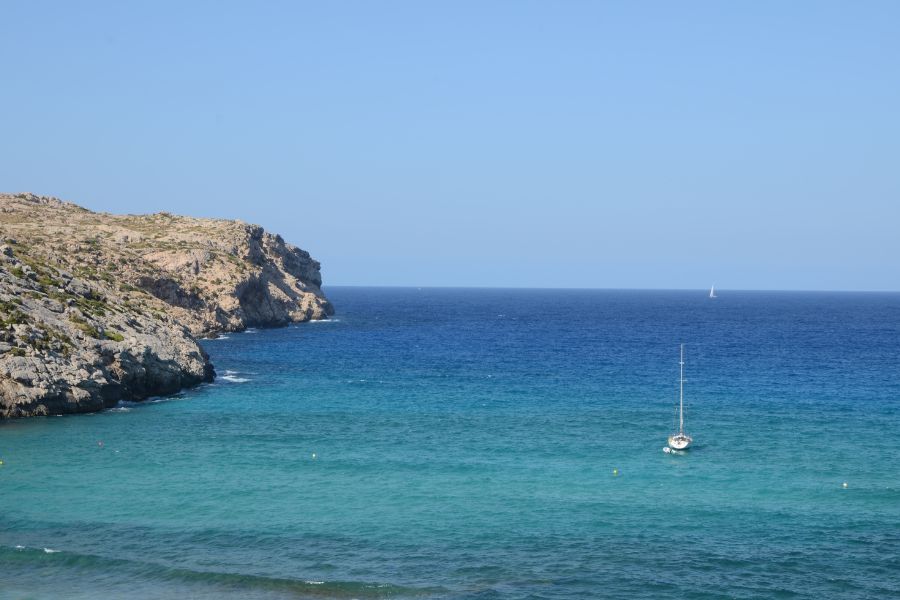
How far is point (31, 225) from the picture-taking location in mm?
143125

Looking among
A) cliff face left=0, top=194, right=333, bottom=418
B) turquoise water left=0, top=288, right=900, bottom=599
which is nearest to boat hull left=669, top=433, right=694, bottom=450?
turquoise water left=0, top=288, right=900, bottom=599

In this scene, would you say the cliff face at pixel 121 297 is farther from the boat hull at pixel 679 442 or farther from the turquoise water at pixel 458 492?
the boat hull at pixel 679 442

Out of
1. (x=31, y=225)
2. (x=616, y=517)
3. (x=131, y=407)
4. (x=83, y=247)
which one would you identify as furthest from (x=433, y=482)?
(x=31, y=225)

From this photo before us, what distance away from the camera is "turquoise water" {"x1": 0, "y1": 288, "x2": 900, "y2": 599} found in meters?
33.2

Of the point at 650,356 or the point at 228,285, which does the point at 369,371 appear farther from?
the point at 228,285

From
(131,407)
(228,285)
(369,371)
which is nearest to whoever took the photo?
(131,407)

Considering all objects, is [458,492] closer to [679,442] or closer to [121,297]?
[679,442]

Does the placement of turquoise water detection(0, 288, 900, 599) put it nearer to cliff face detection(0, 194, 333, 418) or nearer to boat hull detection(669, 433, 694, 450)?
boat hull detection(669, 433, 694, 450)

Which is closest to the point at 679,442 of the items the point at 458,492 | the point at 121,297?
the point at 458,492

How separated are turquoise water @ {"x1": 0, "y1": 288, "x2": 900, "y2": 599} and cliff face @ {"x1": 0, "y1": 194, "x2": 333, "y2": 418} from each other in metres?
4.13

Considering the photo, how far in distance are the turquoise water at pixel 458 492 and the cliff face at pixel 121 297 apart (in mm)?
4129

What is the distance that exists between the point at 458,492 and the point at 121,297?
5704 centimetres

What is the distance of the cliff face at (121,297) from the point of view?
64312mm

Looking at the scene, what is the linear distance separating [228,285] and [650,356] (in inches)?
2760
